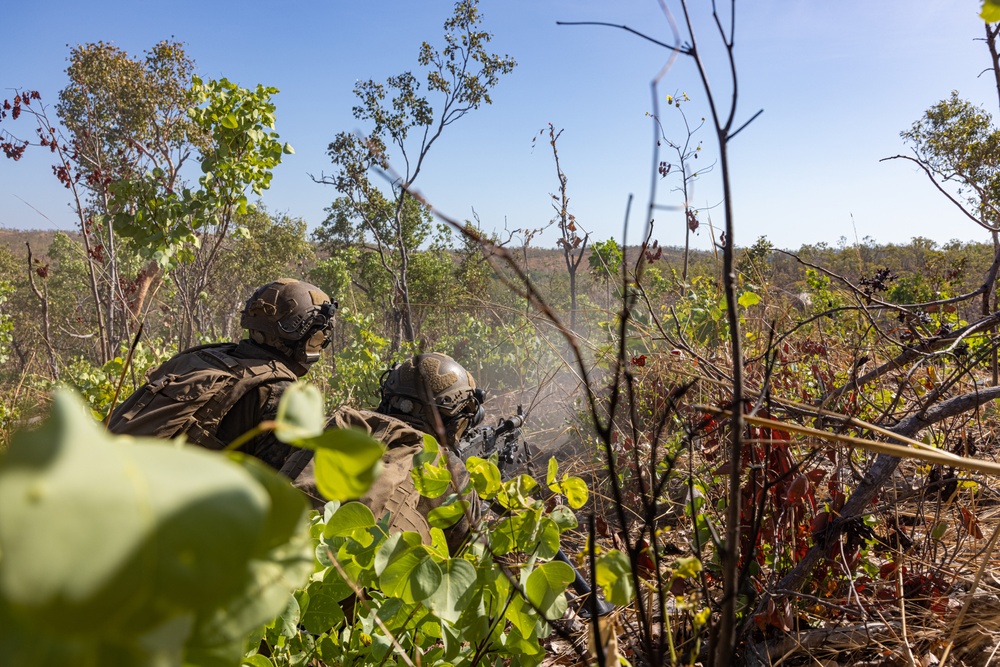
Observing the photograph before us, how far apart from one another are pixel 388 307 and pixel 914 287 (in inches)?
374

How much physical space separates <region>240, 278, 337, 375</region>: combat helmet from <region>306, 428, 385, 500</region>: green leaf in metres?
3.15

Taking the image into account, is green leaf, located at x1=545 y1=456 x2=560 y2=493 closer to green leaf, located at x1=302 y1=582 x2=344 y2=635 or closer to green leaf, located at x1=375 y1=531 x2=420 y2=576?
green leaf, located at x1=375 y1=531 x2=420 y2=576

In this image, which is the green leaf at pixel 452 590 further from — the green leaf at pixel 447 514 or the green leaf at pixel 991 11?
the green leaf at pixel 991 11

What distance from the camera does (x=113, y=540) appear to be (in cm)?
25

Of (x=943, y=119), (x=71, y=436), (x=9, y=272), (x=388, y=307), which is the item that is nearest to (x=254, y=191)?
(x=71, y=436)

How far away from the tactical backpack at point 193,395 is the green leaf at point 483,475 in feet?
7.58

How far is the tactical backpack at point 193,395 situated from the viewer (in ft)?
9.46

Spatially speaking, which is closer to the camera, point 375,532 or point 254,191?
point 375,532

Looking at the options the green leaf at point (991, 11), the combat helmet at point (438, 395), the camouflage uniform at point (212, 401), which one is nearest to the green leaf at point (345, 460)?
the green leaf at point (991, 11)

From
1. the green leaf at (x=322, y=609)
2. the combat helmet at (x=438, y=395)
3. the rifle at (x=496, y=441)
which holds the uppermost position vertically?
the combat helmet at (x=438, y=395)

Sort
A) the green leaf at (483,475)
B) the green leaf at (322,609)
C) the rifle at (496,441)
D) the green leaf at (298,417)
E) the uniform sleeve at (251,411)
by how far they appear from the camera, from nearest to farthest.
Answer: the green leaf at (298,417) → the green leaf at (483,475) → the green leaf at (322,609) → the uniform sleeve at (251,411) → the rifle at (496,441)

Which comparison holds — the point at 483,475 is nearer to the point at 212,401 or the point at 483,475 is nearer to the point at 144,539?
the point at 144,539

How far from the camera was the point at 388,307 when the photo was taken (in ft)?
42.8

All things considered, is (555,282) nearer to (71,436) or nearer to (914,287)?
(914,287)
